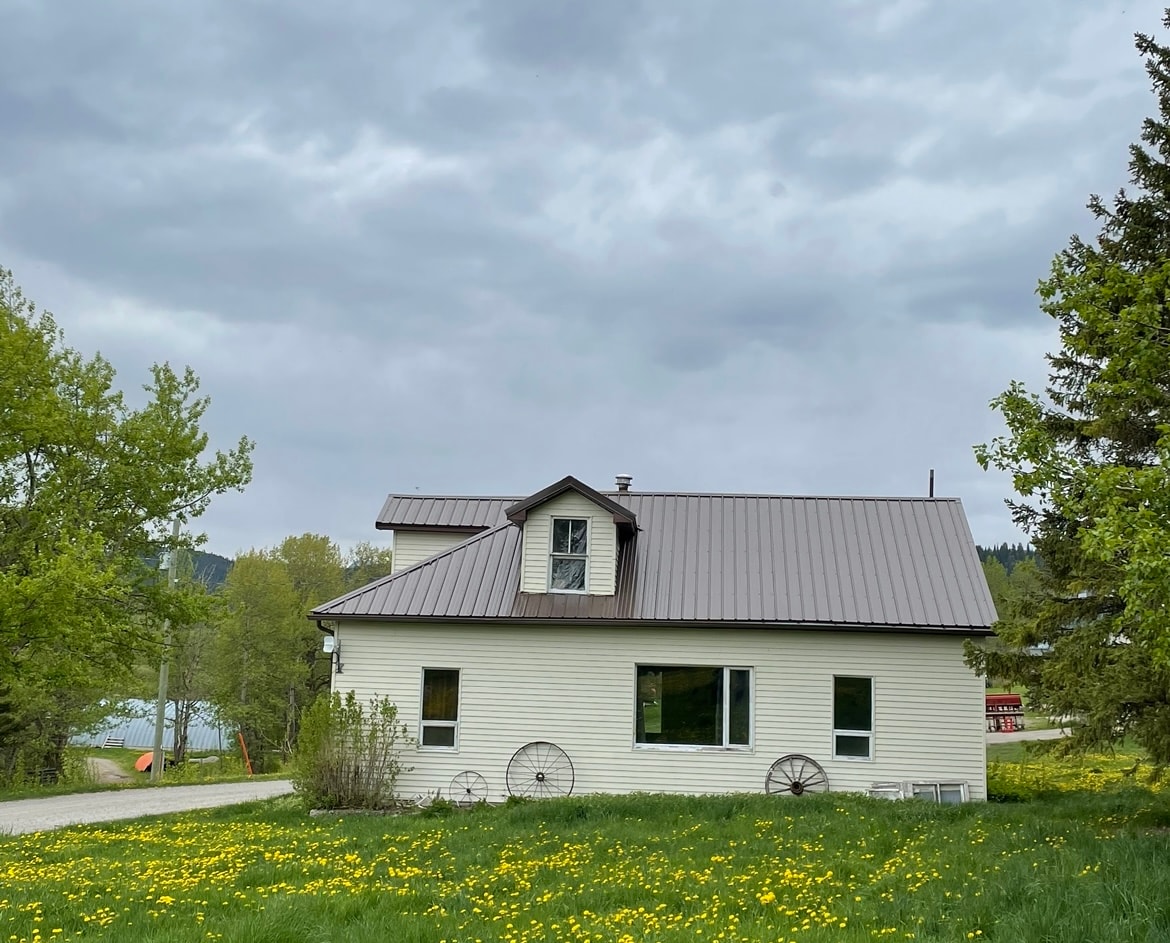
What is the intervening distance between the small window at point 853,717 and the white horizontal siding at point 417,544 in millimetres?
9005

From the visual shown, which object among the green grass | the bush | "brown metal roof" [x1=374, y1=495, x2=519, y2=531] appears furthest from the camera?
"brown metal roof" [x1=374, y1=495, x2=519, y2=531]

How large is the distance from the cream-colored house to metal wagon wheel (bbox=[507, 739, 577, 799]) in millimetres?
23

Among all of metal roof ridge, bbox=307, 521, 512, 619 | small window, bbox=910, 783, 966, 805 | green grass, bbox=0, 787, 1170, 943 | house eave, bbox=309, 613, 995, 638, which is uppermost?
metal roof ridge, bbox=307, 521, 512, 619

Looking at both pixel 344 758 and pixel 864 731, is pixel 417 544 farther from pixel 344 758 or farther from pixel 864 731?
pixel 864 731

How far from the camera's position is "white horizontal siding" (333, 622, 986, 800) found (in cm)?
1625

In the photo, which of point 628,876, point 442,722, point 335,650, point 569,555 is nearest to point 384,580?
point 335,650

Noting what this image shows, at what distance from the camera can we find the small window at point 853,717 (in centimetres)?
1636

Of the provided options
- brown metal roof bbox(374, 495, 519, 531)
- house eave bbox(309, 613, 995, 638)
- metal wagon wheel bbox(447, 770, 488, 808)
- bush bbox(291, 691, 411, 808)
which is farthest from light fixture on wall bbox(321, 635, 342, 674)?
brown metal roof bbox(374, 495, 519, 531)

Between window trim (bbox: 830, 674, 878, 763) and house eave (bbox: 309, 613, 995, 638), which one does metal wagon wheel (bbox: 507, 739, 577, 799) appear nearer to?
house eave (bbox: 309, 613, 995, 638)

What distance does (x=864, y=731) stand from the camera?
1639 centimetres

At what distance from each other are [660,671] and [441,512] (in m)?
7.46

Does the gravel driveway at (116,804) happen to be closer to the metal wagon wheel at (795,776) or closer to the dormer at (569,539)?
the dormer at (569,539)

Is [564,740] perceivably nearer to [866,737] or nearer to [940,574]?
[866,737]

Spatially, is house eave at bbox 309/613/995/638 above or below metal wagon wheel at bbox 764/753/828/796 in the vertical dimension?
above
